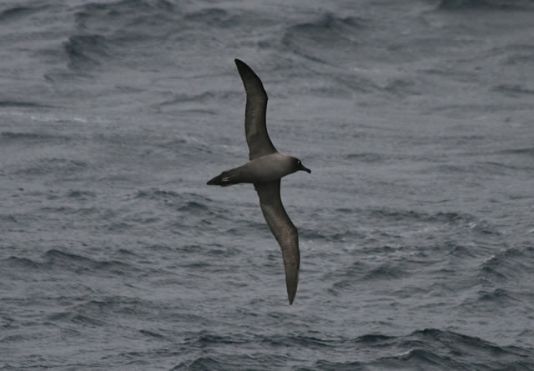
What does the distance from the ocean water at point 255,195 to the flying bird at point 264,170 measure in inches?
213

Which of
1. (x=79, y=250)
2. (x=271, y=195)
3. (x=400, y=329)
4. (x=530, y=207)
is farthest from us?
(x=530, y=207)

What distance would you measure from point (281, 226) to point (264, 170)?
121 cm

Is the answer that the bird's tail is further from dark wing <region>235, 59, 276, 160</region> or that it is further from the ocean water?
the ocean water

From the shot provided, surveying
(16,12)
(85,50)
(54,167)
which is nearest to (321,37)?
(85,50)

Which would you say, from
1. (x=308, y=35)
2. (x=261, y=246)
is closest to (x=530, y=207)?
(x=261, y=246)

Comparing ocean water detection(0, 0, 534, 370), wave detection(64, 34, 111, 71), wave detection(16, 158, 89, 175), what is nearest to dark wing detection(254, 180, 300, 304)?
ocean water detection(0, 0, 534, 370)

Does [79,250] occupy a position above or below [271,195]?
below

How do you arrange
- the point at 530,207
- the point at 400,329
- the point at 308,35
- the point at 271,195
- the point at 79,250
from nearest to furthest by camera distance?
the point at 271,195, the point at 400,329, the point at 79,250, the point at 530,207, the point at 308,35

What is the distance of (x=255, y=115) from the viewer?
24469 millimetres

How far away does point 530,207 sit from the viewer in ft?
130

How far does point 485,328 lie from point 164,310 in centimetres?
599

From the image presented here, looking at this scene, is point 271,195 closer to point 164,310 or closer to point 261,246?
point 164,310

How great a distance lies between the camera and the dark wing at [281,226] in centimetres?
2512

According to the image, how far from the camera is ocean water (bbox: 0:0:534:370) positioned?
104ft
